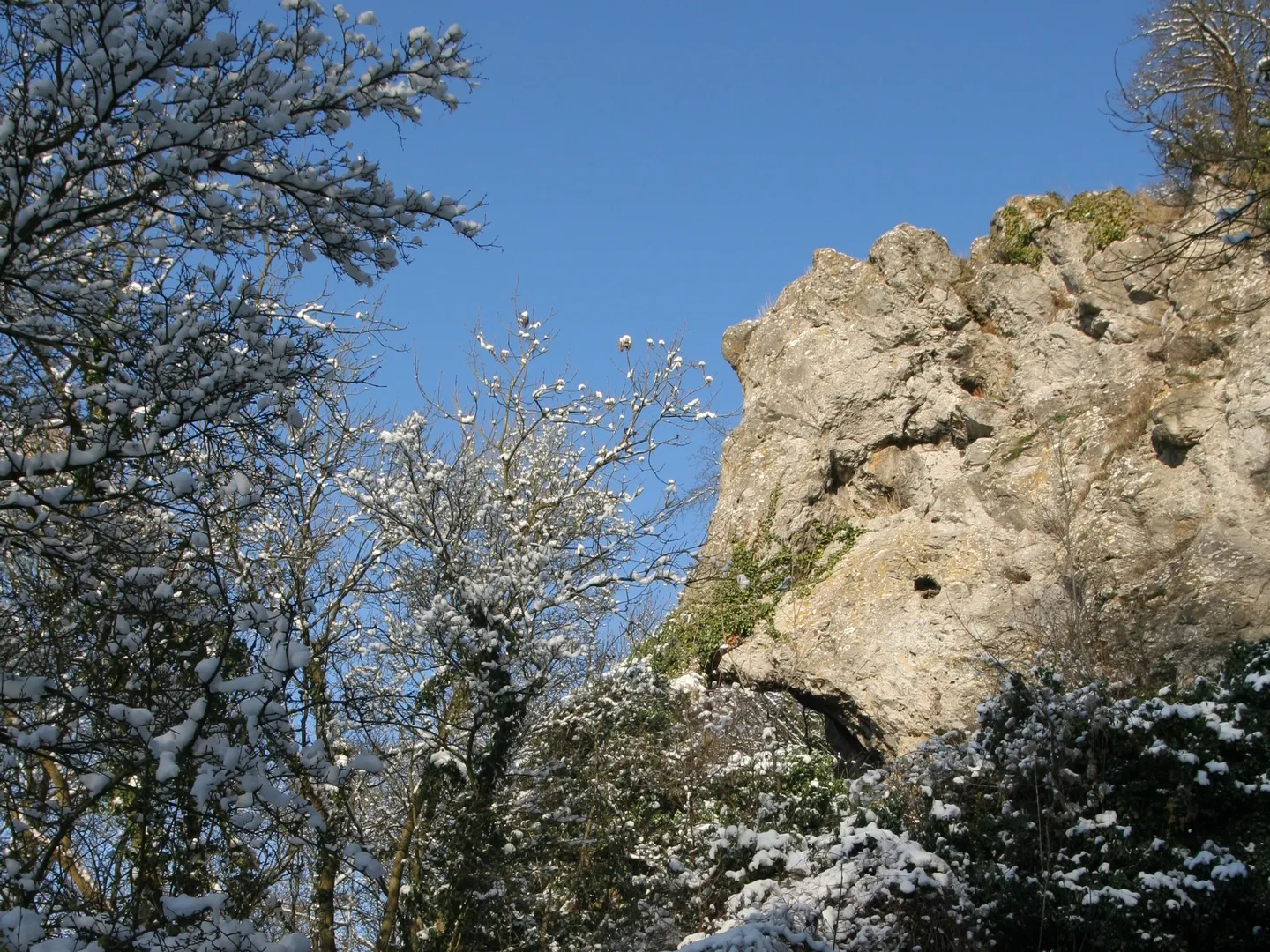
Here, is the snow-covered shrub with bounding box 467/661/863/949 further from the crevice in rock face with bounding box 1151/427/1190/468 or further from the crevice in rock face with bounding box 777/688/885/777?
the crevice in rock face with bounding box 1151/427/1190/468

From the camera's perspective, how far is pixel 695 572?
35.7ft

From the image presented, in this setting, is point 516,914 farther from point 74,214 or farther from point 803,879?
point 74,214

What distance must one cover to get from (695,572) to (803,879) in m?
3.91

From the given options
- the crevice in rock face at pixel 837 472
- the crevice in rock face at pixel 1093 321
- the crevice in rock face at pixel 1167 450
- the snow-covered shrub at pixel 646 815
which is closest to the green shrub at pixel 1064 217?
the crevice in rock face at pixel 1093 321

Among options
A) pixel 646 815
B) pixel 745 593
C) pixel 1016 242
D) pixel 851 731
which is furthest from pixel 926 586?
pixel 1016 242

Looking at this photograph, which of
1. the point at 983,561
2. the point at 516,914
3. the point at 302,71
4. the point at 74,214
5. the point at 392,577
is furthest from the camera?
the point at 983,561

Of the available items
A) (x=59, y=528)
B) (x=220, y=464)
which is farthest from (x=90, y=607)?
(x=220, y=464)

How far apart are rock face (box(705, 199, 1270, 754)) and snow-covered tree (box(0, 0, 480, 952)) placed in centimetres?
657

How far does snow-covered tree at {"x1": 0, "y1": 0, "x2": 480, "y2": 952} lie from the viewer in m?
2.99

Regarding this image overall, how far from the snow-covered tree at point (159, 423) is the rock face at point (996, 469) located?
6566mm

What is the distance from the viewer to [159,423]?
3.29 metres

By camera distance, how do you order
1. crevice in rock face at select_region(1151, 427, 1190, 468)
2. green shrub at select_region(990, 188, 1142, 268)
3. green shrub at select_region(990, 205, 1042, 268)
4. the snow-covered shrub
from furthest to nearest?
1. green shrub at select_region(990, 205, 1042, 268)
2. green shrub at select_region(990, 188, 1142, 268)
3. crevice in rock face at select_region(1151, 427, 1190, 468)
4. the snow-covered shrub

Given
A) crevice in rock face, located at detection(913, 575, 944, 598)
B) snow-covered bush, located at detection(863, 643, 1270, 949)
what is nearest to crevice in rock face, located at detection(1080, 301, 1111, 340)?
crevice in rock face, located at detection(913, 575, 944, 598)

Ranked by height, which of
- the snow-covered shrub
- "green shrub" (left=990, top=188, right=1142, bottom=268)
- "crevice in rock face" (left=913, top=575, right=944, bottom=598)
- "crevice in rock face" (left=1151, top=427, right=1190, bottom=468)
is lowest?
the snow-covered shrub
